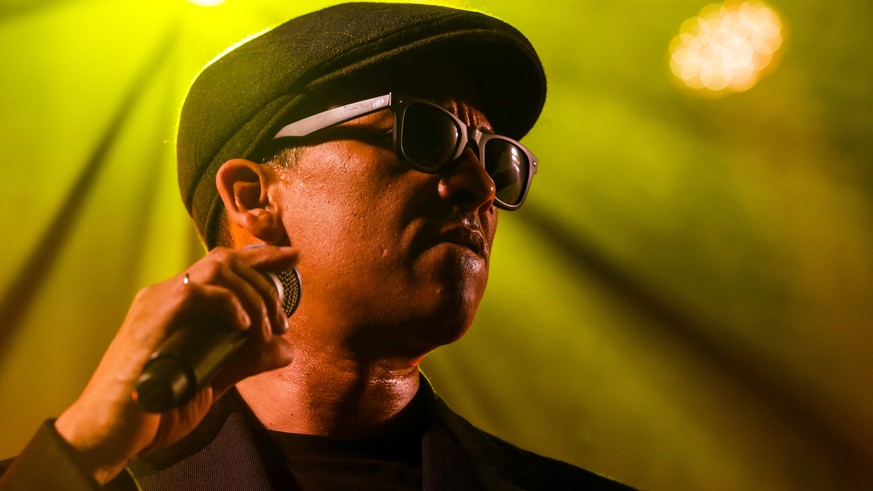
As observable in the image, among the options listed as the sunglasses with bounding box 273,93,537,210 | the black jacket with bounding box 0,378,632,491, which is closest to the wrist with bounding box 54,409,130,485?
the black jacket with bounding box 0,378,632,491

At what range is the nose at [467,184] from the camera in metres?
1.75

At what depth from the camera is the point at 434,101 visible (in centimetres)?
188

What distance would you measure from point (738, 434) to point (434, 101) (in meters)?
2.48

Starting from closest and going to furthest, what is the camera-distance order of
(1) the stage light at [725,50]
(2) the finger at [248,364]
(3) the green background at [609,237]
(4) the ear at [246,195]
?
(2) the finger at [248,364]
(4) the ear at [246,195]
(3) the green background at [609,237]
(1) the stage light at [725,50]

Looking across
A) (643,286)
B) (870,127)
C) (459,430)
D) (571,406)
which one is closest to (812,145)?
(870,127)

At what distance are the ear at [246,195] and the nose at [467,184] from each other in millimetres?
480

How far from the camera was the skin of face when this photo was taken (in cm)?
168

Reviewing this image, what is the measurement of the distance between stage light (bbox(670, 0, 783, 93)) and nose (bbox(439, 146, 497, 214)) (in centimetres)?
194

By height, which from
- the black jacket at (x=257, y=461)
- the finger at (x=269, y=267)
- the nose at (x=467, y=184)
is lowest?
the black jacket at (x=257, y=461)

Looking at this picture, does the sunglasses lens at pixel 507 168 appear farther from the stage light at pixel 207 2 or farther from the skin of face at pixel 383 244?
the stage light at pixel 207 2

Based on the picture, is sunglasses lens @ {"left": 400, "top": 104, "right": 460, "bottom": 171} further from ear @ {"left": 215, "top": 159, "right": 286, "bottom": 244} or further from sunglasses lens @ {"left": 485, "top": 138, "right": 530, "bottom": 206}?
ear @ {"left": 215, "top": 159, "right": 286, "bottom": 244}

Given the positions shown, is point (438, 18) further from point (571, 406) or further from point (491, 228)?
point (571, 406)

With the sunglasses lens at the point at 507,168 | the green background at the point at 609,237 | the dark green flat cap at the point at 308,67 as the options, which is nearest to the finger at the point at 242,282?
the dark green flat cap at the point at 308,67

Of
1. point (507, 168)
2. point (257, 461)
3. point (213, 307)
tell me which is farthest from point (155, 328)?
point (507, 168)
